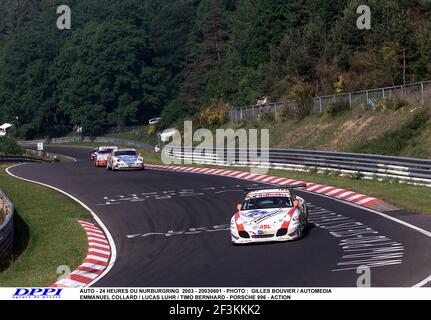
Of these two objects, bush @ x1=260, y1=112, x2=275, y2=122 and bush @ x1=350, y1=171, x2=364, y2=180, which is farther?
bush @ x1=260, y1=112, x2=275, y2=122

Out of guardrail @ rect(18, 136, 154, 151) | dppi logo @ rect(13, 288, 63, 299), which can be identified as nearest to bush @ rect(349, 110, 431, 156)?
dppi logo @ rect(13, 288, 63, 299)

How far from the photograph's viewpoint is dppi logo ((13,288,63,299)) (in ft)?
36.4

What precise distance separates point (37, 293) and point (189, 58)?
11874 centimetres

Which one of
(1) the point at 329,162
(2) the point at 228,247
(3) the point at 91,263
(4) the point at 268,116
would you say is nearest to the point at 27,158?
(4) the point at 268,116

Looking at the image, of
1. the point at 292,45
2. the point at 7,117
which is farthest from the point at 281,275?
the point at 7,117

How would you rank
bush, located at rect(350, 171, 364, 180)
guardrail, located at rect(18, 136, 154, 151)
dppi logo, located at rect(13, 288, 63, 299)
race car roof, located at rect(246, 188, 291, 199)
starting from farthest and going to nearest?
1. guardrail, located at rect(18, 136, 154, 151)
2. bush, located at rect(350, 171, 364, 180)
3. race car roof, located at rect(246, 188, 291, 199)
4. dppi logo, located at rect(13, 288, 63, 299)

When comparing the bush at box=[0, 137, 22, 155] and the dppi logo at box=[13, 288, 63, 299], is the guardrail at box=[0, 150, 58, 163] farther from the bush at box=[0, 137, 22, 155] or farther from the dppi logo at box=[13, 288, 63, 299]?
the dppi logo at box=[13, 288, 63, 299]

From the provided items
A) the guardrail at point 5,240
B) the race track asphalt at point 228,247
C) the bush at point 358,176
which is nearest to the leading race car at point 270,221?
the race track asphalt at point 228,247

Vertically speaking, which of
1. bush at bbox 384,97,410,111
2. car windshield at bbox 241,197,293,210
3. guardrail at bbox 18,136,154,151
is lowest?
guardrail at bbox 18,136,154,151

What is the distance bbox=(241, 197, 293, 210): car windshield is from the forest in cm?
3146

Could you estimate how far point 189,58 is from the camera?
423 feet

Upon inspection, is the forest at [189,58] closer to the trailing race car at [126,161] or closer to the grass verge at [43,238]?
the trailing race car at [126,161]

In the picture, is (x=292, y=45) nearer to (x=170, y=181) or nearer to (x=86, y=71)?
(x=170, y=181)
